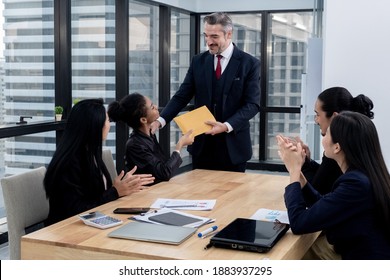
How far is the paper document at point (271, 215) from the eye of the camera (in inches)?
80.9

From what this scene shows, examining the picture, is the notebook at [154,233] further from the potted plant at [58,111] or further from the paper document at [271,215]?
the potted plant at [58,111]

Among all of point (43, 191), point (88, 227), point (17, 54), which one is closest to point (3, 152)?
point (17, 54)

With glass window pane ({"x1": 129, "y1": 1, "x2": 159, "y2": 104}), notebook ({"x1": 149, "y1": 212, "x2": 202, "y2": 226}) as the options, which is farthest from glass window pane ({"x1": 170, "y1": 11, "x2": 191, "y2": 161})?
notebook ({"x1": 149, "y1": 212, "x2": 202, "y2": 226})

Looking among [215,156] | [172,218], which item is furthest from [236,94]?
[172,218]

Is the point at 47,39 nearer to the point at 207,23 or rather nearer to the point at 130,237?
the point at 207,23

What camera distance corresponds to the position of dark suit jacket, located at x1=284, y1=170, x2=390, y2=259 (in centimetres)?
180

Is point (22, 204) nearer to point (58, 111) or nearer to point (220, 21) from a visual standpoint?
point (220, 21)

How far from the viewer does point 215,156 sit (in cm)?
338

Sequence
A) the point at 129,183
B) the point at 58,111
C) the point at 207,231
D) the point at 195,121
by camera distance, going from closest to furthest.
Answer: the point at 207,231
the point at 129,183
the point at 195,121
the point at 58,111

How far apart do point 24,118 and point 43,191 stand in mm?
2051

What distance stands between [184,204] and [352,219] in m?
0.73

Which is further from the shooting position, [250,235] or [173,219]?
[173,219]

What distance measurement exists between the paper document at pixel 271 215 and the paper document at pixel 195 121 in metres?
0.89
